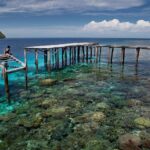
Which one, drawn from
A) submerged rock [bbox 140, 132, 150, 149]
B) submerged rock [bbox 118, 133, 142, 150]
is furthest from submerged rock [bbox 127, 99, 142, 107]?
submerged rock [bbox 118, 133, 142, 150]

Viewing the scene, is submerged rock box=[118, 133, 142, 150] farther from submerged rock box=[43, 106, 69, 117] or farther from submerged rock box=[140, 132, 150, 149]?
submerged rock box=[43, 106, 69, 117]

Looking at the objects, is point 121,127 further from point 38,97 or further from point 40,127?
point 38,97

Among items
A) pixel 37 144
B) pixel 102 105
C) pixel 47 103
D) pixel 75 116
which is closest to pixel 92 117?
pixel 75 116

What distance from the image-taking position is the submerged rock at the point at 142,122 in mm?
16945

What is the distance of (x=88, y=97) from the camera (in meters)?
23.3

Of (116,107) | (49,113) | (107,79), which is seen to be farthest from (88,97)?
(107,79)

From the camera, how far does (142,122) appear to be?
1739 cm

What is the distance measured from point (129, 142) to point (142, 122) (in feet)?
11.8

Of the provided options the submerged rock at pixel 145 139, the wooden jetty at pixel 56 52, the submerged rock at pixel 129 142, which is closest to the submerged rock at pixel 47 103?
the submerged rock at pixel 129 142

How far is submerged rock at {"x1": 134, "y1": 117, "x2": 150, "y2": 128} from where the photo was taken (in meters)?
16.9

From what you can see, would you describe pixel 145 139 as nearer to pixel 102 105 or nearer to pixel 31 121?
pixel 102 105

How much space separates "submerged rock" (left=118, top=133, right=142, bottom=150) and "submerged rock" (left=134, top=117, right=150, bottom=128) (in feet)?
7.08

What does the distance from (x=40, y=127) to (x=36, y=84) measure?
42.8 feet

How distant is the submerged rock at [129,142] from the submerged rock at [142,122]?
216 cm
